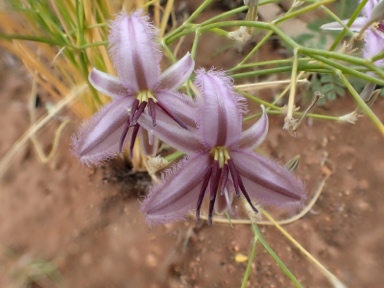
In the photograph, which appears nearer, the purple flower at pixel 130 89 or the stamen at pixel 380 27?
the purple flower at pixel 130 89

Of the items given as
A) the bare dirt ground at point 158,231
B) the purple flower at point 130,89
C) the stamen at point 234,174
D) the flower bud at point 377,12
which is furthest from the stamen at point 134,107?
the bare dirt ground at point 158,231

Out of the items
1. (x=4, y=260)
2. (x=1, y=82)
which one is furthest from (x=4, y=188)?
(x=1, y=82)

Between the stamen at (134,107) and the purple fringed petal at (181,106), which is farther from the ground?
the stamen at (134,107)

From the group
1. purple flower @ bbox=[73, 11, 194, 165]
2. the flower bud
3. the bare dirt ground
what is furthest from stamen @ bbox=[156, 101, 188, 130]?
the bare dirt ground

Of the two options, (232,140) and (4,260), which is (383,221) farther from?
(4,260)

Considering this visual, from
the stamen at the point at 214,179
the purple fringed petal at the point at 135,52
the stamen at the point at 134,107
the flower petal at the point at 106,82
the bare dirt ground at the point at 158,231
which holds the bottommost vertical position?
the bare dirt ground at the point at 158,231

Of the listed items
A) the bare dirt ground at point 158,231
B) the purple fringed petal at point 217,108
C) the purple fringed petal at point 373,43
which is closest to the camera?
the purple fringed petal at point 217,108

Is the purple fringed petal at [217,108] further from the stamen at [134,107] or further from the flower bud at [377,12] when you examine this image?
the flower bud at [377,12]

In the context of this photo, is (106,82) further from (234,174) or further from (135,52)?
(234,174)
